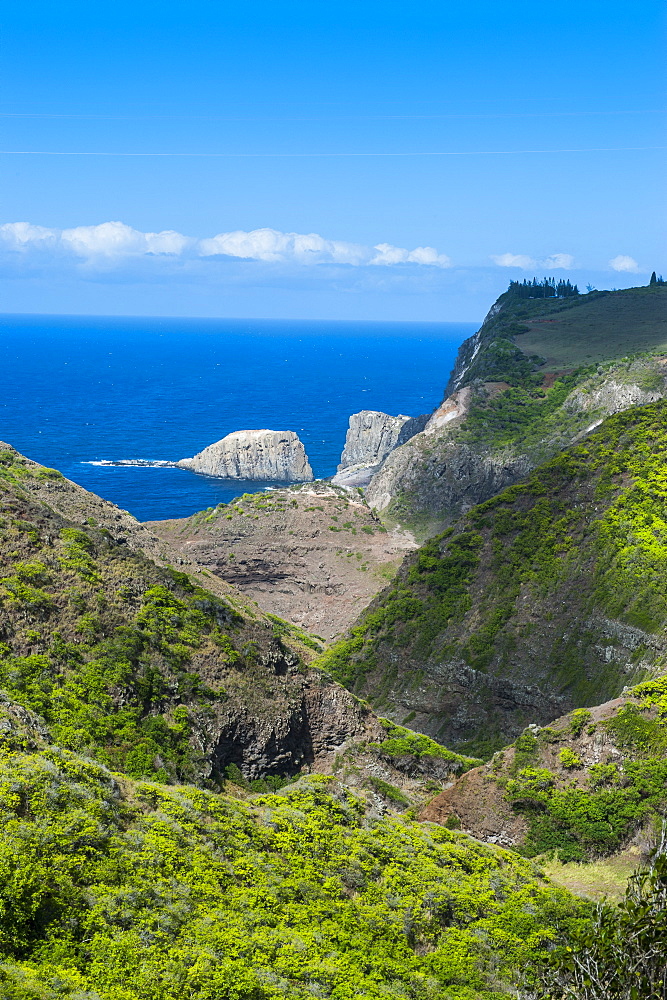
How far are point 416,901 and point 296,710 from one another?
1198 centimetres

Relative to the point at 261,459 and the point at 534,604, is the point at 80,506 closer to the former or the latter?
the point at 534,604

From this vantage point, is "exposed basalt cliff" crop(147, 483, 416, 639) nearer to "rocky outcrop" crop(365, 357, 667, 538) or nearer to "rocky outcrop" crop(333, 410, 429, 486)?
"rocky outcrop" crop(365, 357, 667, 538)

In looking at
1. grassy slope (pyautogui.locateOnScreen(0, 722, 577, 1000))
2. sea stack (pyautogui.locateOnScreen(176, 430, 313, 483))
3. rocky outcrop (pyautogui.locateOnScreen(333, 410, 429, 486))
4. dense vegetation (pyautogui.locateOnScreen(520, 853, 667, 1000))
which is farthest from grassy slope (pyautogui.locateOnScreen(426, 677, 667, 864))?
sea stack (pyautogui.locateOnScreen(176, 430, 313, 483))

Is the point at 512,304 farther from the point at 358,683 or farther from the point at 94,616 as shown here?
the point at 94,616

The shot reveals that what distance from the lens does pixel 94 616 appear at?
3272cm

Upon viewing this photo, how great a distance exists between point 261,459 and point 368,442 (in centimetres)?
2346

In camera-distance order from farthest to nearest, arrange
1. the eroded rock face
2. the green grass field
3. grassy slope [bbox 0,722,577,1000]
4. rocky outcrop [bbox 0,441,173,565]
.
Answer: the eroded rock face
the green grass field
rocky outcrop [bbox 0,441,173,565]
grassy slope [bbox 0,722,577,1000]

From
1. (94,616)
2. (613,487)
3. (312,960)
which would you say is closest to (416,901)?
(312,960)

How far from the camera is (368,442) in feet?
581

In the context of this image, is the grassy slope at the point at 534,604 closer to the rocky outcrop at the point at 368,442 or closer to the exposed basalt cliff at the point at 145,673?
the exposed basalt cliff at the point at 145,673

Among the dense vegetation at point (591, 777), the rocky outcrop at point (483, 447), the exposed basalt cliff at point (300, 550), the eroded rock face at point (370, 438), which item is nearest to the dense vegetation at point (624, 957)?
the dense vegetation at point (591, 777)

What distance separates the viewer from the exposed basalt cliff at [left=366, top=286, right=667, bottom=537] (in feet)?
328

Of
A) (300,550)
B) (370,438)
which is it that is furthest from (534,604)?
(370,438)

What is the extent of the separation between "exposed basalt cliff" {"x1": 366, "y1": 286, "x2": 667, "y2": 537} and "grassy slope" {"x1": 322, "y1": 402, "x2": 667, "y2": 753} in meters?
29.6
